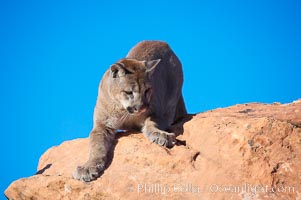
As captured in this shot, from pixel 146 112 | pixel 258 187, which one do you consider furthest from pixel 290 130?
pixel 146 112

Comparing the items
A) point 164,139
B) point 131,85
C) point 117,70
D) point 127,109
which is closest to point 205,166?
point 164,139

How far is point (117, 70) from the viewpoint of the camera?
17.5 ft

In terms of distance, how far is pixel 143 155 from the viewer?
4.85 m

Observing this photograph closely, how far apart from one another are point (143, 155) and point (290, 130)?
1.63m

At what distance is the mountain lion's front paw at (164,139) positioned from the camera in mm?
4977

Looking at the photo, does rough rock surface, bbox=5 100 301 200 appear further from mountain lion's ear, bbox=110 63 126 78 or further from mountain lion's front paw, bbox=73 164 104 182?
mountain lion's ear, bbox=110 63 126 78

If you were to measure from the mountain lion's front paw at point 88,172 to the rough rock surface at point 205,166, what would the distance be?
0.06 meters

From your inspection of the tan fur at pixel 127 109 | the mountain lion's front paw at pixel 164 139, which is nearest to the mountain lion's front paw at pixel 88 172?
the tan fur at pixel 127 109

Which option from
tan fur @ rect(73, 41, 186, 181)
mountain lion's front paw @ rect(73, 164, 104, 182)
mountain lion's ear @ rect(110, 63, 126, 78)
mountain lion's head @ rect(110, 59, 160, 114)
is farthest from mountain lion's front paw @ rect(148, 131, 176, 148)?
mountain lion's ear @ rect(110, 63, 126, 78)

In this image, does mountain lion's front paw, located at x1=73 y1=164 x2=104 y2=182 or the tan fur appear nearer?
mountain lion's front paw, located at x1=73 y1=164 x2=104 y2=182

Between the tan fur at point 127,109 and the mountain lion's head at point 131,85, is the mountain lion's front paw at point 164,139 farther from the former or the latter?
the mountain lion's head at point 131,85

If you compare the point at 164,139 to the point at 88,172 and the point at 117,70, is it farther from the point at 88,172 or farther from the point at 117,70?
the point at 117,70

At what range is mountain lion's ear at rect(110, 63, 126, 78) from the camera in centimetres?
525

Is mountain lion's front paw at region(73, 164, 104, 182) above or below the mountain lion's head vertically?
below
